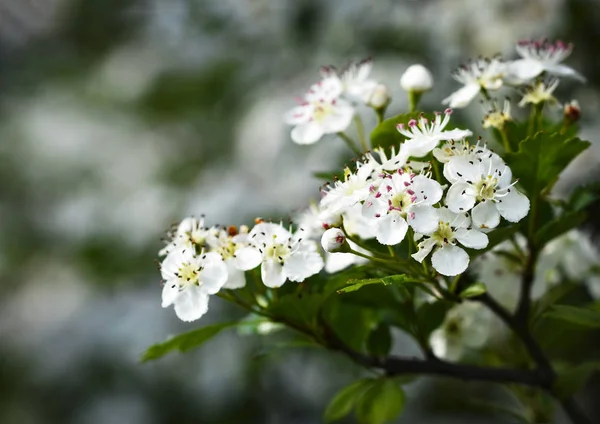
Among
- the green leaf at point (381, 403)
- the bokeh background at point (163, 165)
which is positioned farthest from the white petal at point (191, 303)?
the bokeh background at point (163, 165)

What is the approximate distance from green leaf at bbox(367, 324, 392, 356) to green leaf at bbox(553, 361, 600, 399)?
0.14 m

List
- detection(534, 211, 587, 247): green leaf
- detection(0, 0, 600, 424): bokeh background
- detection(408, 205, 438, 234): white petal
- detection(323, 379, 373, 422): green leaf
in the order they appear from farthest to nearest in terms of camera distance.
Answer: detection(0, 0, 600, 424): bokeh background → detection(323, 379, 373, 422): green leaf → detection(534, 211, 587, 247): green leaf → detection(408, 205, 438, 234): white petal

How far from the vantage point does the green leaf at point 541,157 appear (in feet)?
1.94

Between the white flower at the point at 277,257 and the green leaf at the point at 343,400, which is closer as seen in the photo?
the white flower at the point at 277,257

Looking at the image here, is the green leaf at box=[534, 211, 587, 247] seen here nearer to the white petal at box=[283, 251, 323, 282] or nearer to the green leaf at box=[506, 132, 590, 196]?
the green leaf at box=[506, 132, 590, 196]

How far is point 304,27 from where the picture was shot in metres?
1.94

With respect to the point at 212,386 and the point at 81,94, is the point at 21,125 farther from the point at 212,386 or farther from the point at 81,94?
the point at 212,386

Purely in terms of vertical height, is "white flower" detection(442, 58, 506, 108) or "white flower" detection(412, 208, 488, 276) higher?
"white flower" detection(442, 58, 506, 108)

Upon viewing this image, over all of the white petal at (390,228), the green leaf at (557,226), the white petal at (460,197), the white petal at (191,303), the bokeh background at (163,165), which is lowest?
the bokeh background at (163,165)

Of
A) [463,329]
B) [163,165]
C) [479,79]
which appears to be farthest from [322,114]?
[163,165]

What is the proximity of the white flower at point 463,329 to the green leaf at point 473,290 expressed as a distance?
6.8 inches

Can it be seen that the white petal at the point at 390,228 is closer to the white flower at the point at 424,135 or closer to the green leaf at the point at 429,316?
the white flower at the point at 424,135

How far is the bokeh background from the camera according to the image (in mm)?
1827

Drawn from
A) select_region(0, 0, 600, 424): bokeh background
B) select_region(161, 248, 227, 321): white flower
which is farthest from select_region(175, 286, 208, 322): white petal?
select_region(0, 0, 600, 424): bokeh background
